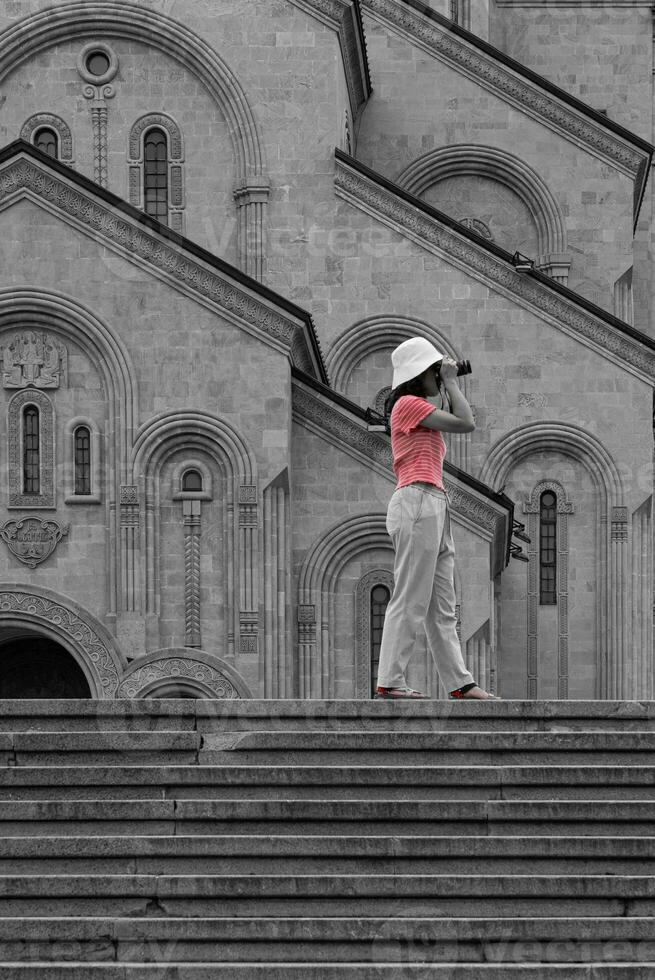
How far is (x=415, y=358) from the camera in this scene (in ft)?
51.1

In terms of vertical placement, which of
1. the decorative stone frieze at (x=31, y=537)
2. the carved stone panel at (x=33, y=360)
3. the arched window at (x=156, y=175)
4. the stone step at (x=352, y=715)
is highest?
the arched window at (x=156, y=175)

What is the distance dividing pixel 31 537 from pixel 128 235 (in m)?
4.38

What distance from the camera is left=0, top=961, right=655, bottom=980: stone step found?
481 inches

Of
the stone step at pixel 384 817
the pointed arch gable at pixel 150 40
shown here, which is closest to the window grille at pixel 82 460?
the pointed arch gable at pixel 150 40

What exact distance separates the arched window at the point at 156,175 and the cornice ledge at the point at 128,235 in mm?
5223

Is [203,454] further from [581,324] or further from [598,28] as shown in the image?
[598,28]

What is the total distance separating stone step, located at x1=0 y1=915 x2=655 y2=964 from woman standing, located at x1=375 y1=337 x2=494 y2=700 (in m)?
3.06

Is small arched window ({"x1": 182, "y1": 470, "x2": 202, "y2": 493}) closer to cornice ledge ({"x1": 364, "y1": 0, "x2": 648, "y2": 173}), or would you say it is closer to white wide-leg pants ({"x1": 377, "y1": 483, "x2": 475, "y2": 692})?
cornice ledge ({"x1": 364, "y1": 0, "x2": 648, "y2": 173})

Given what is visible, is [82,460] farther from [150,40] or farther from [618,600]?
[618,600]

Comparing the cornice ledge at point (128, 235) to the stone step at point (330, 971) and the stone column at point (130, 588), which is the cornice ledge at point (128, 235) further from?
the stone step at point (330, 971)

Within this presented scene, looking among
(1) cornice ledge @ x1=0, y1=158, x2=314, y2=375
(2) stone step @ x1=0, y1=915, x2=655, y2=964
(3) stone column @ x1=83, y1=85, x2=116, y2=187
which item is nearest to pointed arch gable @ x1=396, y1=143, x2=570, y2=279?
(3) stone column @ x1=83, y1=85, x2=116, y2=187

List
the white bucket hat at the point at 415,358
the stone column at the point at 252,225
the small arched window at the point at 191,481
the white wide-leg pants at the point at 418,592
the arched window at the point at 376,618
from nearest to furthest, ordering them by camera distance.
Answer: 1. the white wide-leg pants at the point at 418,592
2. the white bucket hat at the point at 415,358
3. the small arched window at the point at 191,481
4. the arched window at the point at 376,618
5. the stone column at the point at 252,225

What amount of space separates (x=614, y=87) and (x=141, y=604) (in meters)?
20.2

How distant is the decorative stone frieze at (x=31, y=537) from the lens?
29.0m
